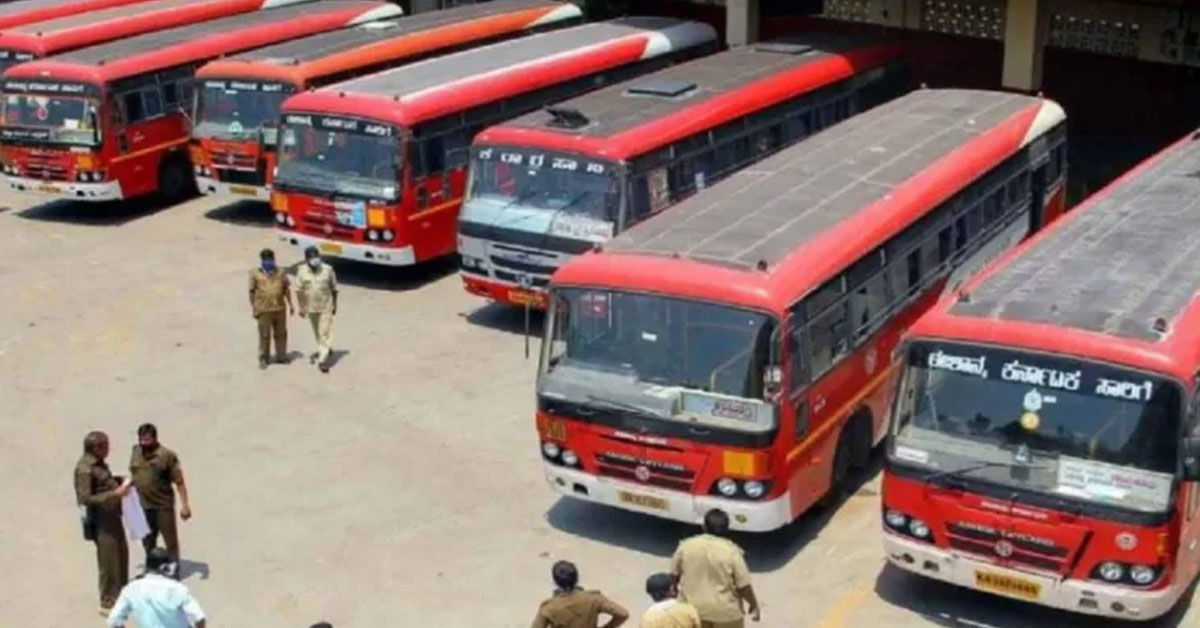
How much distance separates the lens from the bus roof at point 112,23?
26.1 metres

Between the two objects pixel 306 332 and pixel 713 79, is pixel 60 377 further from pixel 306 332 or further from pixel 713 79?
pixel 713 79

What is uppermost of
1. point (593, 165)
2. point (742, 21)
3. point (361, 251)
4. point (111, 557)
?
point (593, 165)

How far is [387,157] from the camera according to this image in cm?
1944

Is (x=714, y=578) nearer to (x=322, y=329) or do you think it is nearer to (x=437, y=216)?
(x=322, y=329)

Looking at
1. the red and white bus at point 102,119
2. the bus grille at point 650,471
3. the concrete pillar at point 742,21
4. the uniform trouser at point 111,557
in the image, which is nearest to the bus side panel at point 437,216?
the red and white bus at point 102,119

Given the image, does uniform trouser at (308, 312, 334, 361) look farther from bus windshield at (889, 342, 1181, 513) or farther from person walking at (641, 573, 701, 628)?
person walking at (641, 573, 701, 628)

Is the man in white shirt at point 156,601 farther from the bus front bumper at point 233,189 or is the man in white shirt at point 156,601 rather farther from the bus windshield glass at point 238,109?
the bus front bumper at point 233,189

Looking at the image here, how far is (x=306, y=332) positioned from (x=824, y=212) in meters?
7.29

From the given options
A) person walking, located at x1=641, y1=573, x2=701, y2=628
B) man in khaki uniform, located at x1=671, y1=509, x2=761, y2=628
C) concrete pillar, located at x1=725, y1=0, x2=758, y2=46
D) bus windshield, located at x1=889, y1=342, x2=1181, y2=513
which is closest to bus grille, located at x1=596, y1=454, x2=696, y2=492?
bus windshield, located at x1=889, y1=342, x2=1181, y2=513

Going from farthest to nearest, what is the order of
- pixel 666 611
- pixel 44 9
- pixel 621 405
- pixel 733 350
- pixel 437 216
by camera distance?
pixel 44 9, pixel 437 216, pixel 621 405, pixel 733 350, pixel 666 611

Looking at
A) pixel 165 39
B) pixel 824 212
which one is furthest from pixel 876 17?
pixel 824 212

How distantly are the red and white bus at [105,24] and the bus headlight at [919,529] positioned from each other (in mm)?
18820

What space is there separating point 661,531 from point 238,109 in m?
11.5

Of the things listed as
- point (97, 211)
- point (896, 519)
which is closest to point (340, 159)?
point (97, 211)
